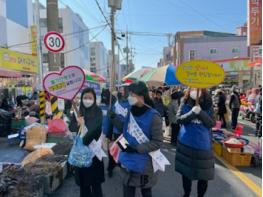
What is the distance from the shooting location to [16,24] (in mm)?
28766

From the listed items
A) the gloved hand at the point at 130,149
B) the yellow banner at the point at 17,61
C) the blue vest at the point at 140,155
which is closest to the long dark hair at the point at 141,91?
the blue vest at the point at 140,155

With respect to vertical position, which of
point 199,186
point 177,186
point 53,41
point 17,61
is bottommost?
point 177,186

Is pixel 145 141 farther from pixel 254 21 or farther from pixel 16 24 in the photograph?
pixel 16 24

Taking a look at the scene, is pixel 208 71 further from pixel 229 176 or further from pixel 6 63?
pixel 6 63

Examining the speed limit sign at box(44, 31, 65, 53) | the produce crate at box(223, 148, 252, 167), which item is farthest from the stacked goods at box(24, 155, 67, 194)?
the produce crate at box(223, 148, 252, 167)

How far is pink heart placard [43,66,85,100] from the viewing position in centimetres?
385

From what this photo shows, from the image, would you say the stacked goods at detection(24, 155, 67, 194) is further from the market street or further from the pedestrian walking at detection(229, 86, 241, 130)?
the pedestrian walking at detection(229, 86, 241, 130)

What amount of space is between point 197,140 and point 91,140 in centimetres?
135

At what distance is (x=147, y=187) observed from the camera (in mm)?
3225

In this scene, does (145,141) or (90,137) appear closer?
(145,141)

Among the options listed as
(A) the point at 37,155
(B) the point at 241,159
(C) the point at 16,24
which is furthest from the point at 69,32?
(B) the point at 241,159

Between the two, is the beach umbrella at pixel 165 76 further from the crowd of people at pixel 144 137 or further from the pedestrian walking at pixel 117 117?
the crowd of people at pixel 144 137

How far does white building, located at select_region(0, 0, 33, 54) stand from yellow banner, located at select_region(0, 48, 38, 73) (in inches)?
196

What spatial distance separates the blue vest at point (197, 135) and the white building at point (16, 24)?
2425cm
